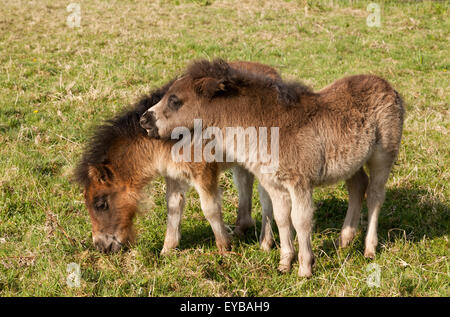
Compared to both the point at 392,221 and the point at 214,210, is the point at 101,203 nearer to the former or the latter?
the point at 214,210

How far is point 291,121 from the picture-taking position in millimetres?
5047

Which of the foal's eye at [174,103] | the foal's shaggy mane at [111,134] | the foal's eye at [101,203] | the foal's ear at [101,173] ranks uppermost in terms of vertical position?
the foal's eye at [174,103]

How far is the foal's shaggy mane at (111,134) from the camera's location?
5.67 metres

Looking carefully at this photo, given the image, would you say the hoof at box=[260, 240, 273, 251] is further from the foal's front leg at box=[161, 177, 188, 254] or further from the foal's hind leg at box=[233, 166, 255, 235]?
the foal's front leg at box=[161, 177, 188, 254]

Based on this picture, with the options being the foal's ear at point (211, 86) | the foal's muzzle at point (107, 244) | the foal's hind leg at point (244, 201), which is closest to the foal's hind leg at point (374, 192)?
the foal's hind leg at point (244, 201)

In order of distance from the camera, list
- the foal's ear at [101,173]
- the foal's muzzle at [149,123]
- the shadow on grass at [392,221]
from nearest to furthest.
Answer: the foal's muzzle at [149,123] < the foal's ear at [101,173] < the shadow on grass at [392,221]

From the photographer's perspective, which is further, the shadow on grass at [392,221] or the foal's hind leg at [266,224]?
the shadow on grass at [392,221]

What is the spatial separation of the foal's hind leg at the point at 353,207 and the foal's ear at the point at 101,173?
302 cm

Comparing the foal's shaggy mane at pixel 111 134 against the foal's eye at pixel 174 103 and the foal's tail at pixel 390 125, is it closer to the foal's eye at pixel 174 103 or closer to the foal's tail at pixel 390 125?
the foal's eye at pixel 174 103

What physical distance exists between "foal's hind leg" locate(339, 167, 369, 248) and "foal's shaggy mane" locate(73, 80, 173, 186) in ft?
8.87

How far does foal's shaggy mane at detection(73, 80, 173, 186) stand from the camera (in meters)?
5.67

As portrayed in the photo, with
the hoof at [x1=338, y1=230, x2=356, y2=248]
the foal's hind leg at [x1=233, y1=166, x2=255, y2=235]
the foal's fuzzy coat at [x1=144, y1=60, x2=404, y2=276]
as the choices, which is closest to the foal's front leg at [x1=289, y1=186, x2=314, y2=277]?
the foal's fuzzy coat at [x1=144, y1=60, x2=404, y2=276]

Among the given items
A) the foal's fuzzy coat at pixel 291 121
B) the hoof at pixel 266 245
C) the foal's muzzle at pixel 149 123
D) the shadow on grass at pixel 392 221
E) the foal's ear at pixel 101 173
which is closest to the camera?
the foal's fuzzy coat at pixel 291 121
